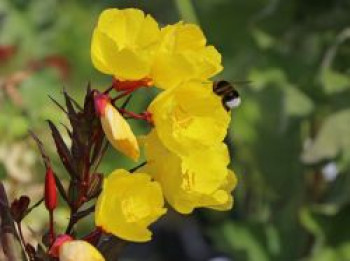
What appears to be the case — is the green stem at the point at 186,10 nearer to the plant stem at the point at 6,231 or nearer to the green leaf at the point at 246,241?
the green leaf at the point at 246,241

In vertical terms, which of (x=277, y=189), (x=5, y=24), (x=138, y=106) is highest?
(x=5, y=24)

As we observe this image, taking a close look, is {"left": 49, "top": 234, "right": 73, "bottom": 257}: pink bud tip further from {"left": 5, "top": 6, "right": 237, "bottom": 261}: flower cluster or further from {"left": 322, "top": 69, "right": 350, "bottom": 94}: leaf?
{"left": 322, "top": 69, "right": 350, "bottom": 94}: leaf

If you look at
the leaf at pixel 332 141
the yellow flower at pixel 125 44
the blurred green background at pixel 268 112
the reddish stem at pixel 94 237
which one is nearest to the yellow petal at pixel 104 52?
the yellow flower at pixel 125 44

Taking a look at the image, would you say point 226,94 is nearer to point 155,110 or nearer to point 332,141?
point 155,110

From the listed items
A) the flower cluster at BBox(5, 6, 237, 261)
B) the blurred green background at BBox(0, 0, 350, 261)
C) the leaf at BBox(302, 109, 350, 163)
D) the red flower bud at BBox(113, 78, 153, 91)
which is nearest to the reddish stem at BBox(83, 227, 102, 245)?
the flower cluster at BBox(5, 6, 237, 261)

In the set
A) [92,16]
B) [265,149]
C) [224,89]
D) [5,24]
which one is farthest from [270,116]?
[224,89]

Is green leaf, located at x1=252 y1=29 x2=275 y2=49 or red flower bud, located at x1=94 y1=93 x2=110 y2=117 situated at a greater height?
red flower bud, located at x1=94 y1=93 x2=110 y2=117

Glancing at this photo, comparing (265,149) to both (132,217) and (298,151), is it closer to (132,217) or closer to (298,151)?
(298,151)
